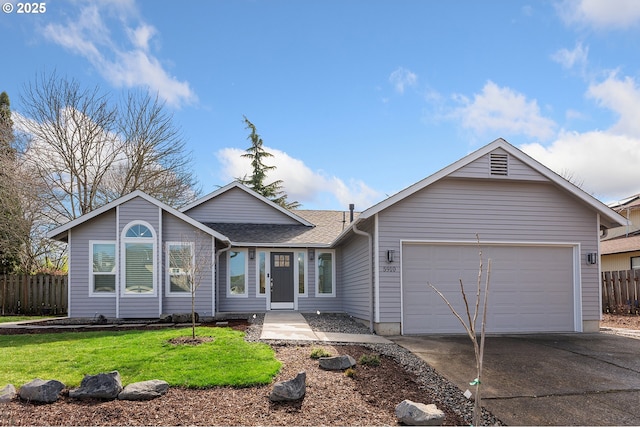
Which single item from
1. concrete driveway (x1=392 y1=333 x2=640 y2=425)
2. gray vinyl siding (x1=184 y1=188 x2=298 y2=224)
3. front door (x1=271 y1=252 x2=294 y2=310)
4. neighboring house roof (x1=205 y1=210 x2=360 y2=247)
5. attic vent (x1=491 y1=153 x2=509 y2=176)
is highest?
attic vent (x1=491 y1=153 x2=509 y2=176)

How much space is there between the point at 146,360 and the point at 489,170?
8351 millimetres

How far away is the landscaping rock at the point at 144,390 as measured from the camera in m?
5.33

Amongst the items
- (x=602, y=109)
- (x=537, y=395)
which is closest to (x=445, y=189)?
(x=537, y=395)

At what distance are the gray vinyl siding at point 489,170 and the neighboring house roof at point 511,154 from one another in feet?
0.26

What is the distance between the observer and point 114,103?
71.3 feet

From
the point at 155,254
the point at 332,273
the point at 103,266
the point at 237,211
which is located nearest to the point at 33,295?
the point at 103,266

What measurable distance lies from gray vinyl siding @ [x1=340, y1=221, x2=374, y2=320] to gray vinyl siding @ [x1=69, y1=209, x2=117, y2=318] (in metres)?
6.87

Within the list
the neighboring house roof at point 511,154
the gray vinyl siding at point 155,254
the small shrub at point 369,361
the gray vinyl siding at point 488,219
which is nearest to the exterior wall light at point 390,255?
the gray vinyl siding at point 488,219

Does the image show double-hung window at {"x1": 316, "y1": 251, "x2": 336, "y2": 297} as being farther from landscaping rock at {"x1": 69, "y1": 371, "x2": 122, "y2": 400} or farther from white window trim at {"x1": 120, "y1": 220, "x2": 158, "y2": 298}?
landscaping rock at {"x1": 69, "y1": 371, "x2": 122, "y2": 400}

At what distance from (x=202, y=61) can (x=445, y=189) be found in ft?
26.1

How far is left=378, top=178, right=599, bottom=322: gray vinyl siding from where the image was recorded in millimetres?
10406

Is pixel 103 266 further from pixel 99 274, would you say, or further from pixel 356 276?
pixel 356 276

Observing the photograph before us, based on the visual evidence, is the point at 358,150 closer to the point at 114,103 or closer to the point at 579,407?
the point at 579,407

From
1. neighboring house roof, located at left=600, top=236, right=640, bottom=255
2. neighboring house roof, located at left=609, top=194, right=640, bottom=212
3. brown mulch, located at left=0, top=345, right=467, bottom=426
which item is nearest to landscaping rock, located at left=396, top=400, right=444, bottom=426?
brown mulch, located at left=0, top=345, right=467, bottom=426
